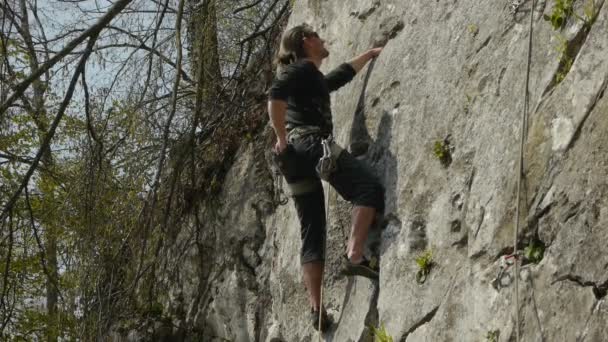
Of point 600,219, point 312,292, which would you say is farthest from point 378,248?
point 600,219

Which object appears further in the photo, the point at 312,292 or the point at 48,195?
the point at 48,195

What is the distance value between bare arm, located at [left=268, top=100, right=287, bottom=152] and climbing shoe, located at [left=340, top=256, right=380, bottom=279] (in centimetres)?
88

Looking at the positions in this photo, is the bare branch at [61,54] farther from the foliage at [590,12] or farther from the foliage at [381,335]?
the foliage at [590,12]

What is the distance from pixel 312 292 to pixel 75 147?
3731 millimetres

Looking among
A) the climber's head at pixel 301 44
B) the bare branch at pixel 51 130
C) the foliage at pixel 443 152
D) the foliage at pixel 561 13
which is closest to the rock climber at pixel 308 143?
the climber's head at pixel 301 44

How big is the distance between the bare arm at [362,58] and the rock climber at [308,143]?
0.65 ft

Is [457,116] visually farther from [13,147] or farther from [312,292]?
[13,147]

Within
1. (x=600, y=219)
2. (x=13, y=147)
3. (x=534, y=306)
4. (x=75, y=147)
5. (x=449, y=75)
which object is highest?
(x=13, y=147)

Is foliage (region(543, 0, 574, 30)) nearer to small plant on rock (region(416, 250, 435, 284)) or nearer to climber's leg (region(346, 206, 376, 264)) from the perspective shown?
small plant on rock (region(416, 250, 435, 284))

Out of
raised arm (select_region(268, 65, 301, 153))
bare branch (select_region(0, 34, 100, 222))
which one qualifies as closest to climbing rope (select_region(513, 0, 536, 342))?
raised arm (select_region(268, 65, 301, 153))

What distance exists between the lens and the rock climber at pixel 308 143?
20.6ft

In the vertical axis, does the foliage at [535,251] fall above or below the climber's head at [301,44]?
below

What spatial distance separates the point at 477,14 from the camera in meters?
5.95

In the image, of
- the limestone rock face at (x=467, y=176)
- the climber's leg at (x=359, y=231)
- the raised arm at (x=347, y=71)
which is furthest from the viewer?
the raised arm at (x=347, y=71)
